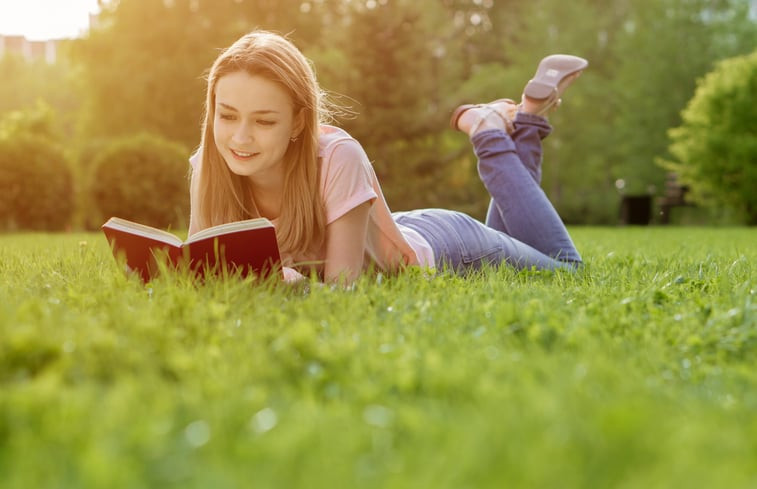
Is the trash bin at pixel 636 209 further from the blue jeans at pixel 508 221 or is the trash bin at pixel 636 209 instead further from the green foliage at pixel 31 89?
the green foliage at pixel 31 89

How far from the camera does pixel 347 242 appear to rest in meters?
3.62

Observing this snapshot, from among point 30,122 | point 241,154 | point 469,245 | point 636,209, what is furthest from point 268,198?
point 636,209

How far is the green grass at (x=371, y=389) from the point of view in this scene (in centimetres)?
135

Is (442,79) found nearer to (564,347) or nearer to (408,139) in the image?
(408,139)

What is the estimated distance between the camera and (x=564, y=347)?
236 centimetres

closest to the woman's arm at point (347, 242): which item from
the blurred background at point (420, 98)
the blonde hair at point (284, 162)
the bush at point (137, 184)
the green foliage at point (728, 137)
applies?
the blonde hair at point (284, 162)

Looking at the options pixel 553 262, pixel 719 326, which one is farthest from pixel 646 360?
pixel 553 262

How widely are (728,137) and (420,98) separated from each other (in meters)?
9.01

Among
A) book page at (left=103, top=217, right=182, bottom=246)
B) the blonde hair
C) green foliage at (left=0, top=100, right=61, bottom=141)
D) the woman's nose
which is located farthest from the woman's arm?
green foliage at (left=0, top=100, right=61, bottom=141)

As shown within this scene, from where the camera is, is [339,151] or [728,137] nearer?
[339,151]

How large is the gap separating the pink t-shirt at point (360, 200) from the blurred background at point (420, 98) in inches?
494

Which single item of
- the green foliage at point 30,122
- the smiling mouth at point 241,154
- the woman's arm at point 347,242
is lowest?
the green foliage at point 30,122

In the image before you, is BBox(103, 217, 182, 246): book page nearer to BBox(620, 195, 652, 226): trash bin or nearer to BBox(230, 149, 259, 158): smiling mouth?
BBox(230, 149, 259, 158): smiling mouth

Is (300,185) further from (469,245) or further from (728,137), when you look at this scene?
(728,137)
